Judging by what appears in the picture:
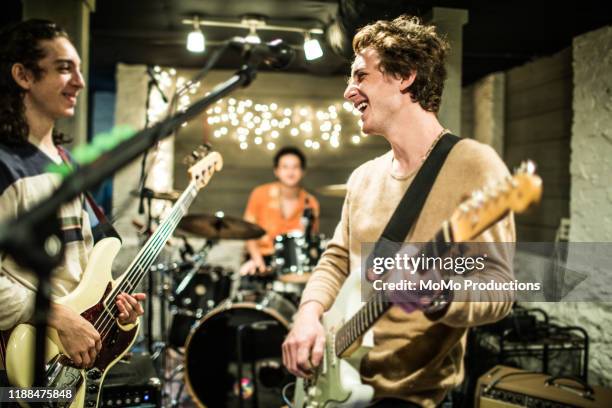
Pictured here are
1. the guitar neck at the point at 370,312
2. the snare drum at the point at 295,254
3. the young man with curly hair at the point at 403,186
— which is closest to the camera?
the guitar neck at the point at 370,312

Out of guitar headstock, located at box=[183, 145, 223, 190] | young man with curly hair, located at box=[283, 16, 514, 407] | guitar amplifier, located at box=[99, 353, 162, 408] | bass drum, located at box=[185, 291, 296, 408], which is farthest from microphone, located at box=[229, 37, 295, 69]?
bass drum, located at box=[185, 291, 296, 408]

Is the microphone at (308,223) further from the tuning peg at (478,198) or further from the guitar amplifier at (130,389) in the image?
the tuning peg at (478,198)

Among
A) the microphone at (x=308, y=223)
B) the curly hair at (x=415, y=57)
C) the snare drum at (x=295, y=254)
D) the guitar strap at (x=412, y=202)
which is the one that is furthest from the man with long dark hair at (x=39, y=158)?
the microphone at (x=308, y=223)

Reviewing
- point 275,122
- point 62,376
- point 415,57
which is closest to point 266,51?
point 415,57

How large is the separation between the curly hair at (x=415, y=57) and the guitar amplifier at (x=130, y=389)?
1.50 meters

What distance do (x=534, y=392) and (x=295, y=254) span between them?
2.03 meters

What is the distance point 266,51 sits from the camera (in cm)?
155

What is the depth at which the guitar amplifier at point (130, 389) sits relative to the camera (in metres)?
1.96

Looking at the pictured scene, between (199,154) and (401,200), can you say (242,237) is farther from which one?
(401,200)

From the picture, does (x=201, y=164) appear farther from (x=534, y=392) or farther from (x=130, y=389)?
(x=534, y=392)

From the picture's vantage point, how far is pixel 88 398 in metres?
1.59

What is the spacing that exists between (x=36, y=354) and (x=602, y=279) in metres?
1.96

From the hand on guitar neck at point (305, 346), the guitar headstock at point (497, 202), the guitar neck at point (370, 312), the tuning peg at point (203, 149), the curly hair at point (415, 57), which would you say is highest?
the curly hair at point (415, 57)

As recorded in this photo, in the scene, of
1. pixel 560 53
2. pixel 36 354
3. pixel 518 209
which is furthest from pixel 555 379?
pixel 560 53
